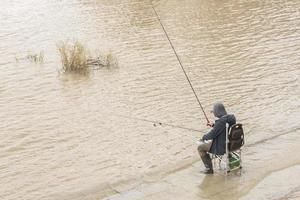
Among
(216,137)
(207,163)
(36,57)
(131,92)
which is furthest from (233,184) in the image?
(36,57)

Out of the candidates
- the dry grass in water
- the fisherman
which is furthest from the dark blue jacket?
the dry grass in water

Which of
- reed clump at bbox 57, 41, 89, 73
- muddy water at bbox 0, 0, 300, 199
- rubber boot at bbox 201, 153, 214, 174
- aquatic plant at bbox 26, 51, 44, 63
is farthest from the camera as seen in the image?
aquatic plant at bbox 26, 51, 44, 63

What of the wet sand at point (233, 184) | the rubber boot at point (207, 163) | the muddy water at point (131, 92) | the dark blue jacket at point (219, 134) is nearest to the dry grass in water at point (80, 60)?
the muddy water at point (131, 92)

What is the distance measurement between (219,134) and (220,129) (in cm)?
10

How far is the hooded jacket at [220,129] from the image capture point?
859 cm

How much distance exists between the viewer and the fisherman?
28.2 feet

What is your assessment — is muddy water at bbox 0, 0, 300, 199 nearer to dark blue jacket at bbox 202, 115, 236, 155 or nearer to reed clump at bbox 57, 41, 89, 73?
reed clump at bbox 57, 41, 89, 73

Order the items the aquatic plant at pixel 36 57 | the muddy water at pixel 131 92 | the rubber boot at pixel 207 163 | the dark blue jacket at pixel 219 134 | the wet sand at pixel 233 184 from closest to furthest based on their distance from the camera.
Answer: the wet sand at pixel 233 184
the dark blue jacket at pixel 219 134
the rubber boot at pixel 207 163
the muddy water at pixel 131 92
the aquatic plant at pixel 36 57

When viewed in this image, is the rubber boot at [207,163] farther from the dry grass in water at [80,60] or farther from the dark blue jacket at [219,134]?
the dry grass in water at [80,60]

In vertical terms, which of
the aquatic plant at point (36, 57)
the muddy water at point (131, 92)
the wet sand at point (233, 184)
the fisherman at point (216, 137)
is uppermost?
the aquatic plant at point (36, 57)

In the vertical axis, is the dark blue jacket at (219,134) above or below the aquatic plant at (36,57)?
below

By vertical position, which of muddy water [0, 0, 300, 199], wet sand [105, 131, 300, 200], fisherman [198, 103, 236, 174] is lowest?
wet sand [105, 131, 300, 200]

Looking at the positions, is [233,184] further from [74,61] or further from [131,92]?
[74,61]

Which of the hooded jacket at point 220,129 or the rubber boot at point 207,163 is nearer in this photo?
the hooded jacket at point 220,129
